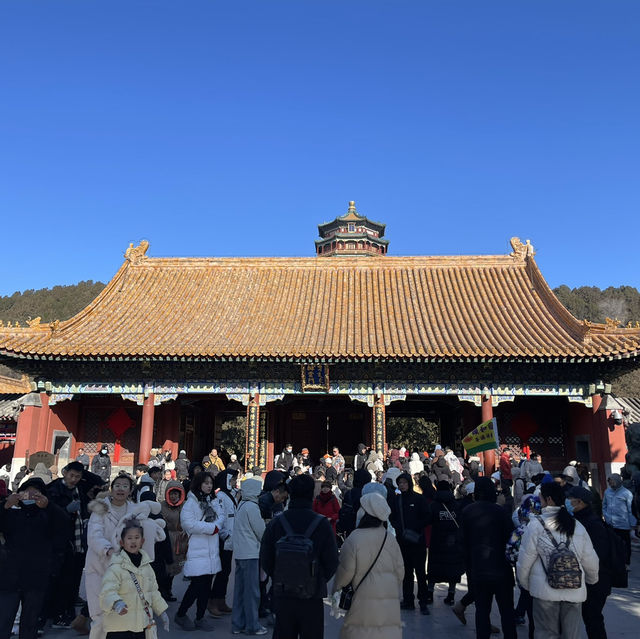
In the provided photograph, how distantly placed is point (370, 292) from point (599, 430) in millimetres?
8185

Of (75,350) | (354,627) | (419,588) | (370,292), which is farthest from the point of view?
(370,292)

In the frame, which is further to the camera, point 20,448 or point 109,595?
point 20,448

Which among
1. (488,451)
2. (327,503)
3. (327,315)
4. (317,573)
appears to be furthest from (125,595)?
(327,315)

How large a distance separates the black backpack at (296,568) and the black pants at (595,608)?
2297 mm

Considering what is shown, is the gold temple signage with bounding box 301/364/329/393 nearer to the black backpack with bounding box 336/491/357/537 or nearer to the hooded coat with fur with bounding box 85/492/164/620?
the black backpack with bounding box 336/491/357/537

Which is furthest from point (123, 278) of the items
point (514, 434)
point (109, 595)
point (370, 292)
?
point (109, 595)

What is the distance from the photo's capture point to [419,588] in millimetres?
6004

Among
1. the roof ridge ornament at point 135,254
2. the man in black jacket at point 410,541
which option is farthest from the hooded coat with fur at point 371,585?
the roof ridge ornament at point 135,254

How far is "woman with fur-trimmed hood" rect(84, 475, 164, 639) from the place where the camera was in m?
4.29

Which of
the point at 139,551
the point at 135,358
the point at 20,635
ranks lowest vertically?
the point at 20,635

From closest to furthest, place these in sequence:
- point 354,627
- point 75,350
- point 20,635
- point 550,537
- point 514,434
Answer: point 354,627 < point 550,537 < point 20,635 < point 75,350 < point 514,434

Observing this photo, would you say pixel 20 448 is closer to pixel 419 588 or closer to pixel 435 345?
pixel 435 345

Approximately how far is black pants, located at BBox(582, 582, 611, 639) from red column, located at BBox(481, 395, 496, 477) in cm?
1068

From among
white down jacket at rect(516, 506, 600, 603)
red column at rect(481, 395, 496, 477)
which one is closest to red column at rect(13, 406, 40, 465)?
red column at rect(481, 395, 496, 477)
